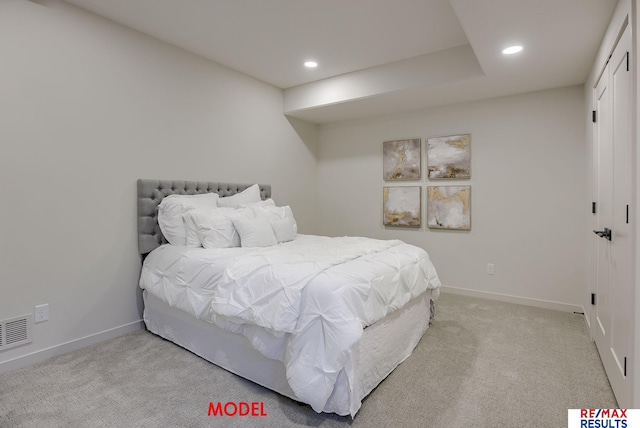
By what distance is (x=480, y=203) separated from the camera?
4.04 meters

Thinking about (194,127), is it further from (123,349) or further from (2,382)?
(2,382)

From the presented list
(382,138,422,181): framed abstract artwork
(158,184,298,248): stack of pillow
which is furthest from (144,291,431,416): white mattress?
(382,138,422,181): framed abstract artwork

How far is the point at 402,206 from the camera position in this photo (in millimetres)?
4555

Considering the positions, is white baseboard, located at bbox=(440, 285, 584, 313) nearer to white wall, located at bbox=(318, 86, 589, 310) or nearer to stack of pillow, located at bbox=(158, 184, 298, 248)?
white wall, located at bbox=(318, 86, 589, 310)

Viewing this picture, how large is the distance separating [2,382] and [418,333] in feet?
9.55

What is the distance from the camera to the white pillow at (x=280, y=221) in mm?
3285

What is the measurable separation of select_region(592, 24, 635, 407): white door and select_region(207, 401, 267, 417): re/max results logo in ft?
6.30

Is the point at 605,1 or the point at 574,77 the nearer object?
the point at 605,1

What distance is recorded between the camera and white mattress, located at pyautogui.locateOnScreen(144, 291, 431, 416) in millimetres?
1813

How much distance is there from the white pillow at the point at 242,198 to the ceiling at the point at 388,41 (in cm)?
138

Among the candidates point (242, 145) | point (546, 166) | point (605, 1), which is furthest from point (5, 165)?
point (546, 166)

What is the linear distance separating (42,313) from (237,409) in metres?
1.70

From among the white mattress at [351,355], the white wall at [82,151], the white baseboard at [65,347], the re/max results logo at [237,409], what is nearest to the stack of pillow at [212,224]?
the white wall at [82,151]

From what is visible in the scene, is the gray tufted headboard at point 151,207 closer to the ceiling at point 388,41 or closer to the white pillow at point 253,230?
the white pillow at point 253,230
